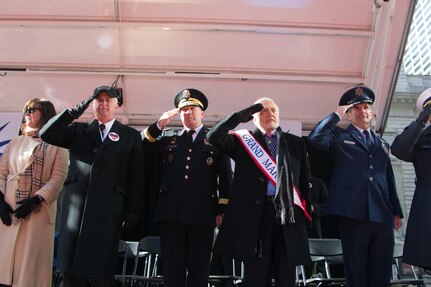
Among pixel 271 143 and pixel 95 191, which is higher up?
pixel 271 143

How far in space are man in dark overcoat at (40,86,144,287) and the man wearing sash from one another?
0.62 metres

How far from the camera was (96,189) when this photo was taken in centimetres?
344

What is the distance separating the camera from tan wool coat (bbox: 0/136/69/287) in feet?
11.9

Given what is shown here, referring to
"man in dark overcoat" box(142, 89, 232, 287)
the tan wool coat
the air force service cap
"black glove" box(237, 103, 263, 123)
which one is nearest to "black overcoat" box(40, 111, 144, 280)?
"man in dark overcoat" box(142, 89, 232, 287)

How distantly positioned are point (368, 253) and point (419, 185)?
24.1 inches

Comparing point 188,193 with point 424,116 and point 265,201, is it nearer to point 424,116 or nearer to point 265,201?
point 265,201

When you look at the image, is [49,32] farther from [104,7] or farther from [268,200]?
[268,200]

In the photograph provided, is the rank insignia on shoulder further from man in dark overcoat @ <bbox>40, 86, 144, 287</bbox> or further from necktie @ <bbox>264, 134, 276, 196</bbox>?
necktie @ <bbox>264, 134, 276, 196</bbox>

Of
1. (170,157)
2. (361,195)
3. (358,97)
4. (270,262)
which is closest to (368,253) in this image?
(361,195)

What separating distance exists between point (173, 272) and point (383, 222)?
1457 millimetres

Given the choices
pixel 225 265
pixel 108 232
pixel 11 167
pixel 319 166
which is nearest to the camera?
pixel 108 232

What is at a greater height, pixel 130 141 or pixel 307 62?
pixel 307 62

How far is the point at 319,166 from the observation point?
6.42m

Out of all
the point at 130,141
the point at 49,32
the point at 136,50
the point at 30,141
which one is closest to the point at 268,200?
the point at 130,141
